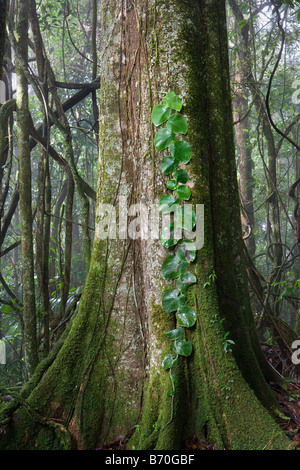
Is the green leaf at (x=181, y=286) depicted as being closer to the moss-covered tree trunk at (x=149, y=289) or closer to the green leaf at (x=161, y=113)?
the moss-covered tree trunk at (x=149, y=289)

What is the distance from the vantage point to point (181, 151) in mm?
1661

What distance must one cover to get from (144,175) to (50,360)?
1.04 m

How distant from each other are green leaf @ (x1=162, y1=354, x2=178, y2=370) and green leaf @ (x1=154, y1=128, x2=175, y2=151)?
2.93ft

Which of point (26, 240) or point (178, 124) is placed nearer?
point (178, 124)

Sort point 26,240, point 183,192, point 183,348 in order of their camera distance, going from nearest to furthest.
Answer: point 183,348 < point 183,192 < point 26,240

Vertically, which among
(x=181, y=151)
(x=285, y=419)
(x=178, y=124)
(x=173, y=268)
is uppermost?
(x=178, y=124)

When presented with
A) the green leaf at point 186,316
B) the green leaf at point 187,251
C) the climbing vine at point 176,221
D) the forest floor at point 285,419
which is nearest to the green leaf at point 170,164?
the climbing vine at point 176,221

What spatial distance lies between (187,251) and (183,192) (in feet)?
0.84

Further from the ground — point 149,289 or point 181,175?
point 181,175

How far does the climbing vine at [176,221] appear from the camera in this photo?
5.13 feet

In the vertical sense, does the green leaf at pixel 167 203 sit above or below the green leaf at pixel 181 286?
above

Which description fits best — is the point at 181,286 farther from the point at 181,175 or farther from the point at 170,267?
the point at 181,175

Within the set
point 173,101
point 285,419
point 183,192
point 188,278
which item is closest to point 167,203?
point 183,192
